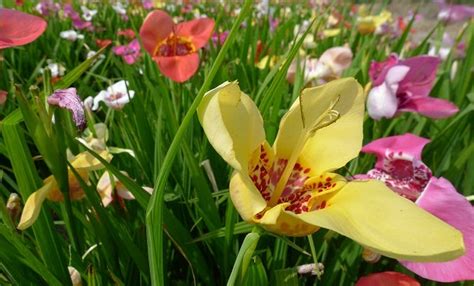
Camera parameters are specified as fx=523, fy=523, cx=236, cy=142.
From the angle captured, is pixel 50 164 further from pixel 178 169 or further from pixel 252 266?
pixel 178 169

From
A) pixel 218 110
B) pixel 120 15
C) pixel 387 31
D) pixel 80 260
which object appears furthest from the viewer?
pixel 120 15

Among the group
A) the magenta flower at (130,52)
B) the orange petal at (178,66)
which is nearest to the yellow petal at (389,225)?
the orange petal at (178,66)

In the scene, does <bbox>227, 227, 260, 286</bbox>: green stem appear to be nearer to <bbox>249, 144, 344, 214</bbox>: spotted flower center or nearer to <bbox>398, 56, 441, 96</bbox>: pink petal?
<bbox>249, 144, 344, 214</bbox>: spotted flower center

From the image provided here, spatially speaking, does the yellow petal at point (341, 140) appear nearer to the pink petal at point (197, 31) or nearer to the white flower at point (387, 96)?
the white flower at point (387, 96)

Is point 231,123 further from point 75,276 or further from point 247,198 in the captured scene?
point 75,276

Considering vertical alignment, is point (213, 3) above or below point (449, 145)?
below

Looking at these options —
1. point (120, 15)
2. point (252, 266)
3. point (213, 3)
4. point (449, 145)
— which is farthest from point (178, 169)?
point (213, 3)
